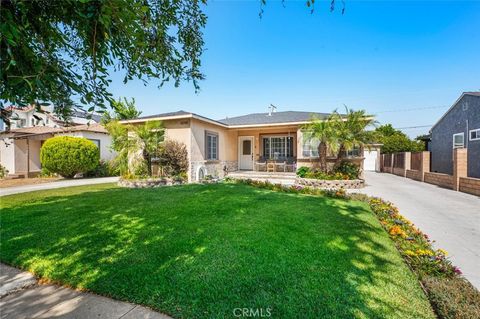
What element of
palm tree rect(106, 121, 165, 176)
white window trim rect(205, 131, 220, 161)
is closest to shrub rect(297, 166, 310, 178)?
white window trim rect(205, 131, 220, 161)

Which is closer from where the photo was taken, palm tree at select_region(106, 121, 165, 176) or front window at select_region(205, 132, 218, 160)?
palm tree at select_region(106, 121, 165, 176)

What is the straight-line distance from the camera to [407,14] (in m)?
8.77

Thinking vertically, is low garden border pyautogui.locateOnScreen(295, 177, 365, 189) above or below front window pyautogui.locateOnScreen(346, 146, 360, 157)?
below

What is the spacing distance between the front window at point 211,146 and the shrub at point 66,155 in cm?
832

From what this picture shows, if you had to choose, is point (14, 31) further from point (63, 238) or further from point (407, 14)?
point (407, 14)

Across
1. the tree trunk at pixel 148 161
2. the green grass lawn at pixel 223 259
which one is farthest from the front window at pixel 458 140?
the tree trunk at pixel 148 161

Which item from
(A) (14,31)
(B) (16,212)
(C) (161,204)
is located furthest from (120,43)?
(B) (16,212)

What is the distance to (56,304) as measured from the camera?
95.5 inches

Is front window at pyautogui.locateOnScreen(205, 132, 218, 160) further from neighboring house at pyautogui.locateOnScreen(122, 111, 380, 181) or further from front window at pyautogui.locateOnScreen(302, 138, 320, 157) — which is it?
front window at pyautogui.locateOnScreen(302, 138, 320, 157)

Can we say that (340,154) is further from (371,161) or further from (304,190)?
(371,161)

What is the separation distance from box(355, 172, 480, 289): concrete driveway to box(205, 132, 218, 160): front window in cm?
960

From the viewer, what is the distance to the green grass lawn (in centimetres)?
238

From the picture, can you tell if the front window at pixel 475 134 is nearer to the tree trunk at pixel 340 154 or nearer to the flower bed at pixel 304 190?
the tree trunk at pixel 340 154

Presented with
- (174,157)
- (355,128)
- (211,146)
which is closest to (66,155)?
(174,157)
